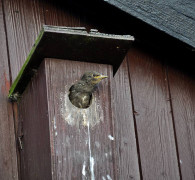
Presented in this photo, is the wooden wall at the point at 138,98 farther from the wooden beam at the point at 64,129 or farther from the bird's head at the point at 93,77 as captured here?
the bird's head at the point at 93,77

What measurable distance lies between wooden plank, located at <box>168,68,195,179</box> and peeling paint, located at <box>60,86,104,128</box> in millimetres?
773

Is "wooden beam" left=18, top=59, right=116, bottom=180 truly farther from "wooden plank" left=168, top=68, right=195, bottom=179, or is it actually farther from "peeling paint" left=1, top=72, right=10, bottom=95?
"wooden plank" left=168, top=68, right=195, bottom=179

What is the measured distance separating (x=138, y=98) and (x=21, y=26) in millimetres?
786

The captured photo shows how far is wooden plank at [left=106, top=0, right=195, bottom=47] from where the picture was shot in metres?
3.42

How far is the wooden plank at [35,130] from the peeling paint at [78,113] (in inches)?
3.6

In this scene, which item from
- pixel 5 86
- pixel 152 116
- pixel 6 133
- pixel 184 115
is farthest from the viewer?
pixel 184 115

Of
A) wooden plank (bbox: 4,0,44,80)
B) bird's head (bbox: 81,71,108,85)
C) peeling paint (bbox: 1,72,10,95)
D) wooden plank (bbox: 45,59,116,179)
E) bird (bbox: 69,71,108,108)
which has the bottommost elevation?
wooden plank (bbox: 45,59,116,179)

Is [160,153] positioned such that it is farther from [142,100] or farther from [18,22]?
[18,22]

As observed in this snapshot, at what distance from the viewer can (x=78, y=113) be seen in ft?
9.42

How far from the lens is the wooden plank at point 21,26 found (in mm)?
3299

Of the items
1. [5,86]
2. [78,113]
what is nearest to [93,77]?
[78,113]

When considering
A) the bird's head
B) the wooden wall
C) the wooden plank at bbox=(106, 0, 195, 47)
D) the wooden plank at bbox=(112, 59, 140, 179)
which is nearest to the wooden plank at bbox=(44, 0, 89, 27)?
the wooden wall

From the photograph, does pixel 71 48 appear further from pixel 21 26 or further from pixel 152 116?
pixel 152 116

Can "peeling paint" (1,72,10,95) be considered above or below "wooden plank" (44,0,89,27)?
below
